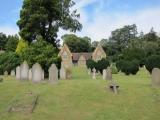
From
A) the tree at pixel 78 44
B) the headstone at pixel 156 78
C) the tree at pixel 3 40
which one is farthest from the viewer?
the tree at pixel 3 40

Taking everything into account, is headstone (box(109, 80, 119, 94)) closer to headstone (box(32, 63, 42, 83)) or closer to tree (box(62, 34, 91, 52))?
headstone (box(32, 63, 42, 83))

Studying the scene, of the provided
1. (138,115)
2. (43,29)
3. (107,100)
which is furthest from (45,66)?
(138,115)

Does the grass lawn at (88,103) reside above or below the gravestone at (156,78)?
below

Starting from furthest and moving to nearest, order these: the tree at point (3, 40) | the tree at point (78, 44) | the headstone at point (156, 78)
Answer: the tree at point (3, 40)
the tree at point (78, 44)
the headstone at point (156, 78)

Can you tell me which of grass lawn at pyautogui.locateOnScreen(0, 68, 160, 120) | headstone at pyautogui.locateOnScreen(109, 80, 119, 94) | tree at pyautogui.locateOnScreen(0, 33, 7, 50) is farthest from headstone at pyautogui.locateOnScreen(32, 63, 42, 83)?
tree at pyautogui.locateOnScreen(0, 33, 7, 50)

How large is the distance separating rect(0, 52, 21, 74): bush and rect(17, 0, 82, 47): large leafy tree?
3.44m

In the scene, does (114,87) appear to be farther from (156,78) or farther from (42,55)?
(42,55)

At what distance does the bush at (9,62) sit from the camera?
5347 cm

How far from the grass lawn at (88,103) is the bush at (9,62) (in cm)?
2946

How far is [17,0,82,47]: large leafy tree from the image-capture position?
50625 millimetres

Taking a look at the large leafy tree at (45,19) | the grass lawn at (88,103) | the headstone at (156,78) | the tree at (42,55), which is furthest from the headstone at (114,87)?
the large leafy tree at (45,19)

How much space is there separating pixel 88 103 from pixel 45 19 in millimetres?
31944

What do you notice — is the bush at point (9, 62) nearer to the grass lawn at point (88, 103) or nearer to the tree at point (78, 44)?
the grass lawn at point (88, 103)

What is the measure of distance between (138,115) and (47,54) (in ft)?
81.3
